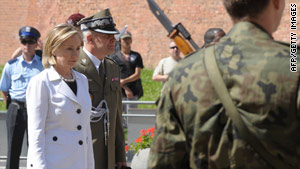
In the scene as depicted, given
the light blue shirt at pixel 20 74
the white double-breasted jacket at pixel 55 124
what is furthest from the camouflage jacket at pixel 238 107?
the light blue shirt at pixel 20 74

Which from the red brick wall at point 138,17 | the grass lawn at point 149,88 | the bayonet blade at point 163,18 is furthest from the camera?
the red brick wall at point 138,17

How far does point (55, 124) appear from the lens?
4910mm

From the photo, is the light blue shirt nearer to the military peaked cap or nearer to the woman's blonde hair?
the military peaked cap

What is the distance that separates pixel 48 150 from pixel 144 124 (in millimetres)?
5665

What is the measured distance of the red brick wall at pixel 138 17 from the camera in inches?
1115

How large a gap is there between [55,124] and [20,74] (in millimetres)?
4464

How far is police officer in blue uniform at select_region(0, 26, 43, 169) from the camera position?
920 cm

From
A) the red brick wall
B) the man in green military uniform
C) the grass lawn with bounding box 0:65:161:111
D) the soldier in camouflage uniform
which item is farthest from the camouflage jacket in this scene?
the red brick wall

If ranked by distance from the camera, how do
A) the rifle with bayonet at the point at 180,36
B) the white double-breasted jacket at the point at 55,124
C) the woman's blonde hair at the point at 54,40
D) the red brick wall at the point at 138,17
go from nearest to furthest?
the white double-breasted jacket at the point at 55,124 < the woman's blonde hair at the point at 54,40 < the rifle with bayonet at the point at 180,36 < the red brick wall at the point at 138,17

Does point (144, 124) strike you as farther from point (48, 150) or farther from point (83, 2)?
point (83, 2)

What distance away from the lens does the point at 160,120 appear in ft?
9.79

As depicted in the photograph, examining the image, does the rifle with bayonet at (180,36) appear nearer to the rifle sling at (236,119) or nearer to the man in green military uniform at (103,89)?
the man in green military uniform at (103,89)

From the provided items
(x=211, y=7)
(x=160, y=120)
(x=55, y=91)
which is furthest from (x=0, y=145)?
(x=211, y=7)

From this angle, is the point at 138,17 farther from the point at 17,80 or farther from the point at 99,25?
the point at 99,25
